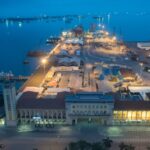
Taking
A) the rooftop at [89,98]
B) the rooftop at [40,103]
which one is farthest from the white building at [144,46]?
the rooftop at [89,98]

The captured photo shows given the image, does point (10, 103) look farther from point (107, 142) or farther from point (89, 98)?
point (107, 142)

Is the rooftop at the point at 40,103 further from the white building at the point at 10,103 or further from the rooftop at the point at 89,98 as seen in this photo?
the rooftop at the point at 89,98

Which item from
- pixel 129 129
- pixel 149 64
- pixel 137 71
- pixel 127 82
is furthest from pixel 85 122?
pixel 149 64

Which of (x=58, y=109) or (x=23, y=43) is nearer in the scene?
(x=58, y=109)

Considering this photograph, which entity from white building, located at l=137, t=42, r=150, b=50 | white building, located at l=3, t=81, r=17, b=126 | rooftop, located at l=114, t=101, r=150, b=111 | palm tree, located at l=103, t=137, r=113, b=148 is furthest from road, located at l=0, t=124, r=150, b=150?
white building, located at l=137, t=42, r=150, b=50

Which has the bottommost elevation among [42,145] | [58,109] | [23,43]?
[42,145]

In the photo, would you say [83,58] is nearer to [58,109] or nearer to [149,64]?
[149,64]

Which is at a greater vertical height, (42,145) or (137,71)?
(137,71)

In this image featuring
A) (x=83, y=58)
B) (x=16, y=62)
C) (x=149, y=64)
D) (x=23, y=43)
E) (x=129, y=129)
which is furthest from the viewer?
(x=23, y=43)

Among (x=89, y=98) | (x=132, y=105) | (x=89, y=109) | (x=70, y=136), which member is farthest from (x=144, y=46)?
(x=70, y=136)
